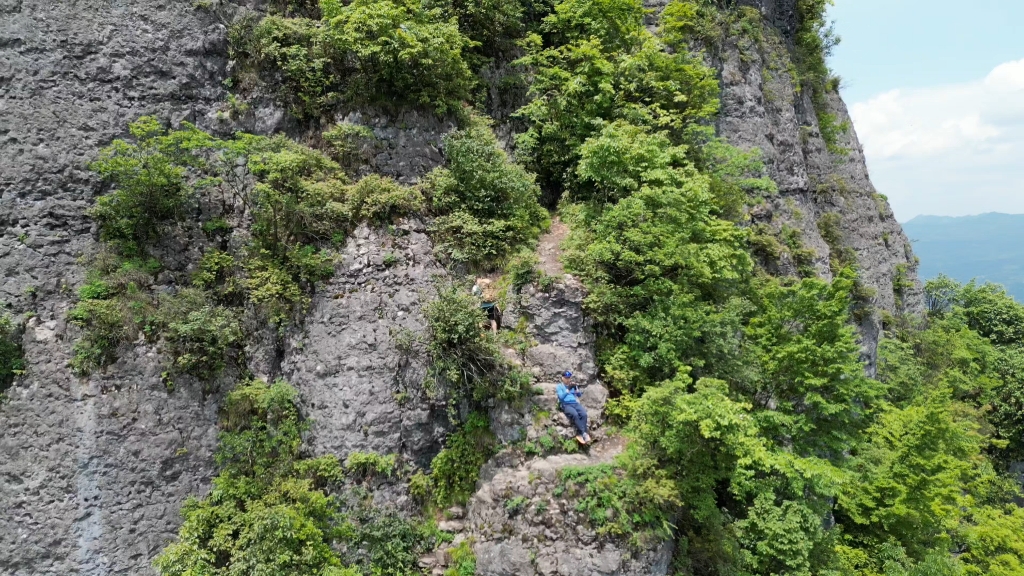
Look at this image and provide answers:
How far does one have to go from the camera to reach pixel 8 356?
10695 millimetres

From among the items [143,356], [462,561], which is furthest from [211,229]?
[462,561]

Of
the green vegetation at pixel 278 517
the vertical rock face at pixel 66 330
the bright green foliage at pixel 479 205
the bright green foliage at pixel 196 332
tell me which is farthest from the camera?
the bright green foliage at pixel 479 205

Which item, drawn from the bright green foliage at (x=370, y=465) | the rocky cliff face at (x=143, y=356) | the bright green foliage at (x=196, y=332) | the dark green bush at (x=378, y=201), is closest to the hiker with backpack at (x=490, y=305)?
the rocky cliff face at (x=143, y=356)

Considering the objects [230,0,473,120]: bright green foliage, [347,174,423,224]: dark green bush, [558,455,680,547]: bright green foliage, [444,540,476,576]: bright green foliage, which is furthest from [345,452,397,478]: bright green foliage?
[230,0,473,120]: bright green foliage

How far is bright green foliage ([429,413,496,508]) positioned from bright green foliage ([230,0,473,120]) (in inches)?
377

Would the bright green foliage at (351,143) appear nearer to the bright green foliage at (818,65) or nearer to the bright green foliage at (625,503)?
the bright green foliage at (625,503)

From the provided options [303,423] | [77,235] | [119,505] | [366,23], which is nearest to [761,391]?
[303,423]

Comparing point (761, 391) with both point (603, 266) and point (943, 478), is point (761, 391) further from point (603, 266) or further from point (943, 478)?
point (943, 478)

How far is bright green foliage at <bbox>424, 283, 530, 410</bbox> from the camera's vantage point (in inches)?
427

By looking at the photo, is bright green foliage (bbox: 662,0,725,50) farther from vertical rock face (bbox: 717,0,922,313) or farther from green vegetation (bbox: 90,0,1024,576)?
vertical rock face (bbox: 717,0,922,313)

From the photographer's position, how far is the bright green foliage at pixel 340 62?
13.5m

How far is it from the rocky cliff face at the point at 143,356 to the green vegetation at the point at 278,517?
59cm

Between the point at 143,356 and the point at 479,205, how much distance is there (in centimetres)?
926

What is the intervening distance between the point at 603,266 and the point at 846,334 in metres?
6.42
